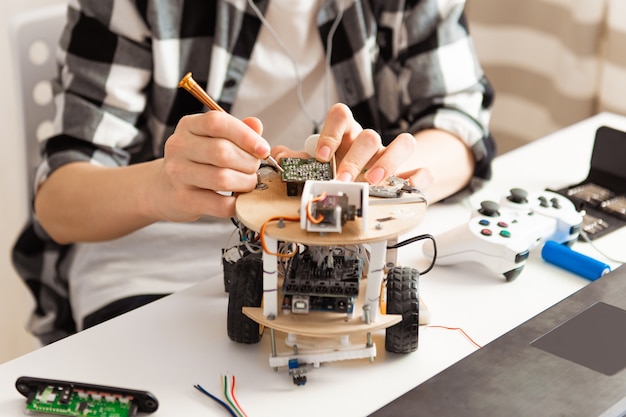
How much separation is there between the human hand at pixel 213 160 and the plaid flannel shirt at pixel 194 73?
27cm

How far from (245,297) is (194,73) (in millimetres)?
468

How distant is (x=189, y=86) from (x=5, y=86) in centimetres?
117

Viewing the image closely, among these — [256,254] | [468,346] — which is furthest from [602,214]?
[256,254]

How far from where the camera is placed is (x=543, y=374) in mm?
688

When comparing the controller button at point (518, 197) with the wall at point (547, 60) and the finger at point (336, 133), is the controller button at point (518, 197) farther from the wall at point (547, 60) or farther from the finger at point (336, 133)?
the wall at point (547, 60)

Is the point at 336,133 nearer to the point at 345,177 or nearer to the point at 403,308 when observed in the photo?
the point at 345,177

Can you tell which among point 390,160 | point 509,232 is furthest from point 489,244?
point 390,160

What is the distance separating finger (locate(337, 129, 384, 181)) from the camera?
2.60ft

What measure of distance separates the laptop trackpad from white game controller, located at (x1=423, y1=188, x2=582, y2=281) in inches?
4.5

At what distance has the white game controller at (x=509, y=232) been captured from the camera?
34.3 inches

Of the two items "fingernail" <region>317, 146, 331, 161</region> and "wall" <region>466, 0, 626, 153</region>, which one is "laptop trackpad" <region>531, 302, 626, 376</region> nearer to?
"fingernail" <region>317, 146, 331, 161</region>

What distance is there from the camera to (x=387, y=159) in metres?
0.81

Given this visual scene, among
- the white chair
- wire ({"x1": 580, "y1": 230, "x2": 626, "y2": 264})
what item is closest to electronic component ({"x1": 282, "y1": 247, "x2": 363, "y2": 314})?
wire ({"x1": 580, "y1": 230, "x2": 626, "y2": 264})

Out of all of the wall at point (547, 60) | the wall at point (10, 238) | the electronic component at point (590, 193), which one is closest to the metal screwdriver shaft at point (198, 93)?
the electronic component at point (590, 193)
